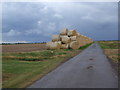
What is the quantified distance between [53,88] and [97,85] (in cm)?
191

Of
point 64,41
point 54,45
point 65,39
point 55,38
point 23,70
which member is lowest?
point 23,70

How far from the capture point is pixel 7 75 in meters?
13.0

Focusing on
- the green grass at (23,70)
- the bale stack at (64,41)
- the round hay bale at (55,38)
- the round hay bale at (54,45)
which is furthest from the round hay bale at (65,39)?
the green grass at (23,70)

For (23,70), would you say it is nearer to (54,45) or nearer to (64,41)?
(54,45)

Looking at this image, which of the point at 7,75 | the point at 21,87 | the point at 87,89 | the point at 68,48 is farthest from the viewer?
the point at 68,48

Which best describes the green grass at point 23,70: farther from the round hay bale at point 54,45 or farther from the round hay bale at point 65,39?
the round hay bale at point 65,39

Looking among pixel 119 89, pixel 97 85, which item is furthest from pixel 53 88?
pixel 119 89

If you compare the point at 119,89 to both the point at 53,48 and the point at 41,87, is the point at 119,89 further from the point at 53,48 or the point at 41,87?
the point at 53,48

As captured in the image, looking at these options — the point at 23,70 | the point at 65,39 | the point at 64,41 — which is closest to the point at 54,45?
the point at 64,41

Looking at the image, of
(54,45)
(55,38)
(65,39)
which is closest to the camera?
(54,45)

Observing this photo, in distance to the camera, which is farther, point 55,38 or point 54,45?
point 55,38

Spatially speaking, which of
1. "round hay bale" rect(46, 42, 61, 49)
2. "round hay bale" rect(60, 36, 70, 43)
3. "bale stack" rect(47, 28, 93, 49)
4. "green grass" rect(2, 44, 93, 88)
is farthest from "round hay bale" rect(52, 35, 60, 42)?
"green grass" rect(2, 44, 93, 88)

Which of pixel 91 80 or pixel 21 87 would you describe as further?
pixel 91 80

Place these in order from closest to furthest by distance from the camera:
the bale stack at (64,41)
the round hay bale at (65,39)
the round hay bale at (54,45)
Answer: the round hay bale at (54,45)
the bale stack at (64,41)
the round hay bale at (65,39)
